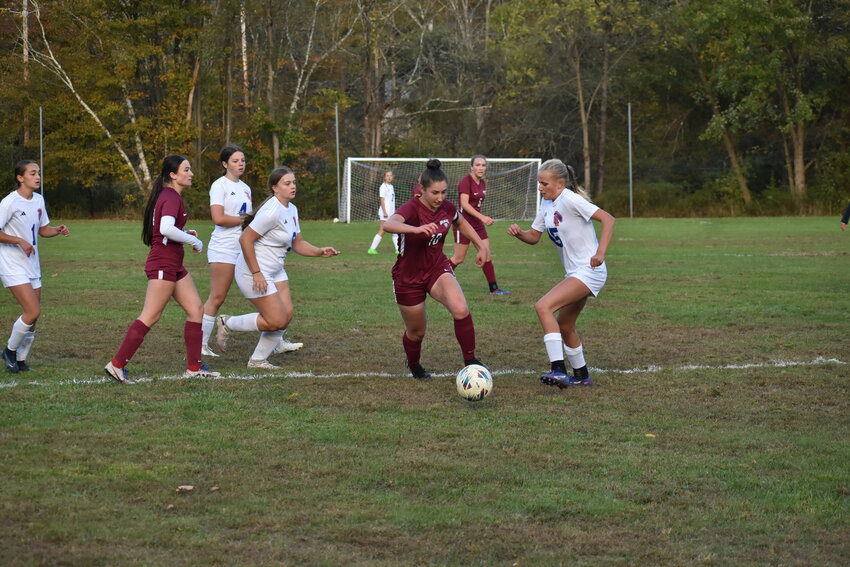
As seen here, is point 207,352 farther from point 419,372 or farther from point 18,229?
point 419,372

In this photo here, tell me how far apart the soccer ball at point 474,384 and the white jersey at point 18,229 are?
372cm

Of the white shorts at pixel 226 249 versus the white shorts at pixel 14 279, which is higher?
the white shorts at pixel 226 249

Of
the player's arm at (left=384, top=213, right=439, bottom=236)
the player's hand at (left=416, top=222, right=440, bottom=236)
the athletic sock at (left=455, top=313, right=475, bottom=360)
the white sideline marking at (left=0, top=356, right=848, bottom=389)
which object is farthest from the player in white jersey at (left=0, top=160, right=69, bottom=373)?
the athletic sock at (left=455, top=313, right=475, bottom=360)

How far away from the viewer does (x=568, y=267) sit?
26.5ft

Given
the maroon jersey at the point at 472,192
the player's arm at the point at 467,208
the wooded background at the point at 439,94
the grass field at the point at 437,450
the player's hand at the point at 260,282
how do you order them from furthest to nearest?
the wooded background at the point at 439,94
the maroon jersey at the point at 472,192
the player's arm at the point at 467,208
the player's hand at the point at 260,282
the grass field at the point at 437,450

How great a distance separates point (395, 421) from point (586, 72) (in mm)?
42888

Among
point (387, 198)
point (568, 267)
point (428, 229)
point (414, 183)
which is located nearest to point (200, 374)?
point (428, 229)

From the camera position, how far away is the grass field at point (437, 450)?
4.42m

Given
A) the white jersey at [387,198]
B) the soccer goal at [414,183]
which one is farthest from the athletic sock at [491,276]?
the soccer goal at [414,183]

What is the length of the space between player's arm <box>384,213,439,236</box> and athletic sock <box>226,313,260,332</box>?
1.91m

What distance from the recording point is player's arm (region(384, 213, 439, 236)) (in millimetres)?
7367

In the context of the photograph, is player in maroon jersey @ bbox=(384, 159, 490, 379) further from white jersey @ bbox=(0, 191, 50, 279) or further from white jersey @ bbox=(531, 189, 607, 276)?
white jersey @ bbox=(0, 191, 50, 279)

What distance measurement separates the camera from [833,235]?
26.4m

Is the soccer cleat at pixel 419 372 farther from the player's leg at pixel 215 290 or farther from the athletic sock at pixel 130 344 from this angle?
the player's leg at pixel 215 290
